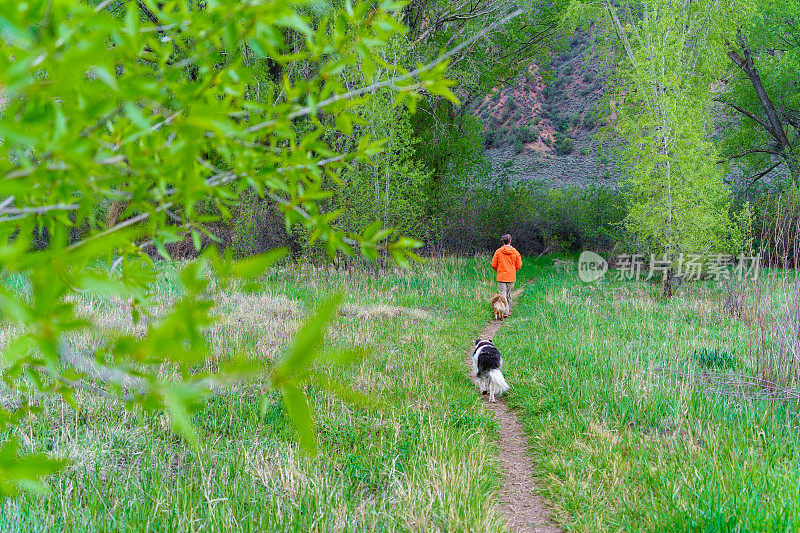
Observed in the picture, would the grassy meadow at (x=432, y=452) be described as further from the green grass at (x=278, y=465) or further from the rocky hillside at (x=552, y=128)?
the rocky hillside at (x=552, y=128)

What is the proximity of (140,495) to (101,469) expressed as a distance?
437 millimetres

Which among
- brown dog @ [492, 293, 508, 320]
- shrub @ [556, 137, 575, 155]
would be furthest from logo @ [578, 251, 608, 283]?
shrub @ [556, 137, 575, 155]

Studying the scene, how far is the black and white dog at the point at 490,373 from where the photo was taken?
587 cm

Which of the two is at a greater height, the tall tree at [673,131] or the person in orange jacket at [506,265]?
Result: the tall tree at [673,131]

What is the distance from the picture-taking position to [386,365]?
601 cm

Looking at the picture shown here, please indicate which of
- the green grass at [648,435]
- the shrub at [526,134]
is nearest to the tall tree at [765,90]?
the green grass at [648,435]

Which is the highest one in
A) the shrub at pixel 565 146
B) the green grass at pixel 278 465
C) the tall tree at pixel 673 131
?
the shrub at pixel 565 146

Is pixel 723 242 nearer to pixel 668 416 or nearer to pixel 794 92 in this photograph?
pixel 668 416

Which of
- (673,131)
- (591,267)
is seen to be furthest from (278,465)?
(591,267)

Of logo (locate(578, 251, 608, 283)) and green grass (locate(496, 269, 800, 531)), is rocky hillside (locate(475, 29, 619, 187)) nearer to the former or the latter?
logo (locate(578, 251, 608, 283))

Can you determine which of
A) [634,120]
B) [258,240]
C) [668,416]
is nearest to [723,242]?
[634,120]

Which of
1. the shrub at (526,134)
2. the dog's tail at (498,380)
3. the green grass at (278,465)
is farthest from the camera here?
the shrub at (526,134)

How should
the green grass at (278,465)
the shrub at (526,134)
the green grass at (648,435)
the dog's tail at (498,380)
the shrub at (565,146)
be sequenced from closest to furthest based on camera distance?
the green grass at (278,465), the green grass at (648,435), the dog's tail at (498,380), the shrub at (565,146), the shrub at (526,134)

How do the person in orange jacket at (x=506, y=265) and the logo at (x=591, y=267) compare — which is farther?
the logo at (x=591, y=267)
